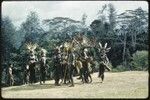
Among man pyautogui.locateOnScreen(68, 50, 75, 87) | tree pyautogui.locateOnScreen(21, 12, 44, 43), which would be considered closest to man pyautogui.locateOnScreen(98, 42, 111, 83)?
man pyautogui.locateOnScreen(68, 50, 75, 87)

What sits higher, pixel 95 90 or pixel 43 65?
pixel 43 65

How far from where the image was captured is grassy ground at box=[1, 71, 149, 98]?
776 inches

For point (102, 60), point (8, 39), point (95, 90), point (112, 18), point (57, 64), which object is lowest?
point (95, 90)

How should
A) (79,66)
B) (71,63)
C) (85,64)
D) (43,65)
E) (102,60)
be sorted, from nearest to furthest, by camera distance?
(71,63), (79,66), (102,60), (85,64), (43,65)

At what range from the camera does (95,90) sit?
20.9 metres

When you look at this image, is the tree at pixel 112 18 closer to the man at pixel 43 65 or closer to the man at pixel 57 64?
the man at pixel 57 64

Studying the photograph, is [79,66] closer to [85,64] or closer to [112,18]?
[85,64]

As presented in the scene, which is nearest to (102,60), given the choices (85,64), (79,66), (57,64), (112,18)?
(85,64)

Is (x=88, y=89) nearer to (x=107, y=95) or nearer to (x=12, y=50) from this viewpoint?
(x=107, y=95)

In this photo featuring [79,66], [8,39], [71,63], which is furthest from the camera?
[8,39]

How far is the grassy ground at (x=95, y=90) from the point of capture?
1972 centimetres

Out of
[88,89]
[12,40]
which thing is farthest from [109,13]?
[88,89]

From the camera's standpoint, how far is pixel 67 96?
19516 millimetres

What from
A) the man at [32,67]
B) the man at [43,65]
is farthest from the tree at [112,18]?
the man at [32,67]
